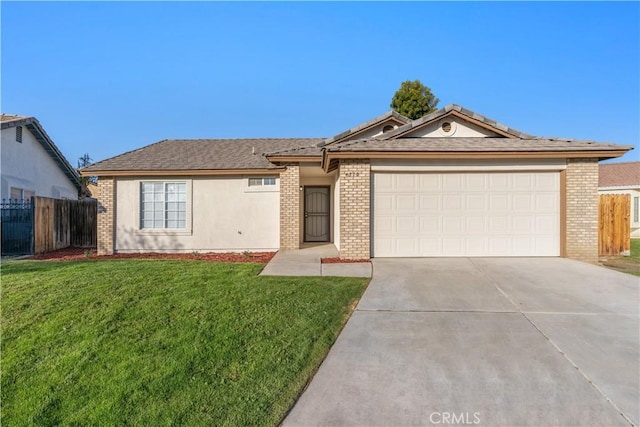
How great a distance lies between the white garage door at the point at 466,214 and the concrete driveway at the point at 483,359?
8.66 ft

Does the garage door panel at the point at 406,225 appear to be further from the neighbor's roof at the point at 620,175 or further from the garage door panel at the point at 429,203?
the neighbor's roof at the point at 620,175

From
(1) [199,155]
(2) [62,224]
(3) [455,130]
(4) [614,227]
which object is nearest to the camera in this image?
(3) [455,130]

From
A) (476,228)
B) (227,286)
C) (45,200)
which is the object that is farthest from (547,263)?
(45,200)

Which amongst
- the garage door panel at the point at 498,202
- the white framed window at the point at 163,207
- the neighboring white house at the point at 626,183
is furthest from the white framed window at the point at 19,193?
the neighboring white house at the point at 626,183

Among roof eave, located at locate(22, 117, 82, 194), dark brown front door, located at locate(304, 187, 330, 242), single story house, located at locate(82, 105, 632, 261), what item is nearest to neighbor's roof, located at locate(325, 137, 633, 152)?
single story house, located at locate(82, 105, 632, 261)

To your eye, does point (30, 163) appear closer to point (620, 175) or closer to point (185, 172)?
point (185, 172)

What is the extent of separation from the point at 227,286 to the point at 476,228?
6841 mm

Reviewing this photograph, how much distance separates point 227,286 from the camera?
20.9 ft

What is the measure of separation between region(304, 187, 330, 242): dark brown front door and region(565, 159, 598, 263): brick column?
8287 mm

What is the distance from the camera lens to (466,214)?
29.8ft

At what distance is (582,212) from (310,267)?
7527 mm

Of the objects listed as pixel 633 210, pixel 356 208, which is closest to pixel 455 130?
pixel 356 208

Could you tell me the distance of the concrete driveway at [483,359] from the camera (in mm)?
2922

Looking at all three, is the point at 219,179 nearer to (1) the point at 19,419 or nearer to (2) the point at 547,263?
(1) the point at 19,419
